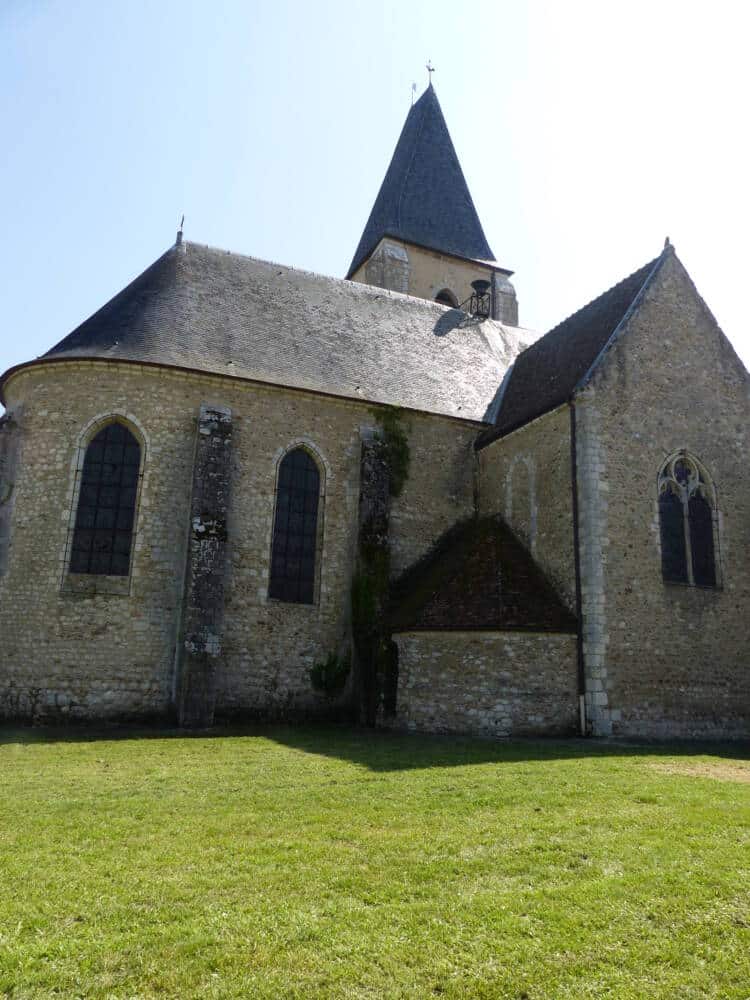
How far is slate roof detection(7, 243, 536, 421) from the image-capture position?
1592 cm

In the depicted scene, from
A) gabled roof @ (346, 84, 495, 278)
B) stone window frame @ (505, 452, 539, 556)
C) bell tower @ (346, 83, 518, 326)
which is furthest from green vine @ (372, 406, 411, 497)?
gabled roof @ (346, 84, 495, 278)

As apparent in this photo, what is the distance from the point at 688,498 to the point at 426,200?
19563mm

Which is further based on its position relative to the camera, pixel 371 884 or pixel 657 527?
pixel 657 527

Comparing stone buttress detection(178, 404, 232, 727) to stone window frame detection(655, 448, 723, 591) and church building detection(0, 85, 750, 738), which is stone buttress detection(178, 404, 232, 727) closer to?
church building detection(0, 85, 750, 738)

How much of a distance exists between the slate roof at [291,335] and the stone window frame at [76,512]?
1.31 metres

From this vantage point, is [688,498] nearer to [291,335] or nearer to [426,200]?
[291,335]

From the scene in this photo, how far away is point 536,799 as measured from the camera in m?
7.37

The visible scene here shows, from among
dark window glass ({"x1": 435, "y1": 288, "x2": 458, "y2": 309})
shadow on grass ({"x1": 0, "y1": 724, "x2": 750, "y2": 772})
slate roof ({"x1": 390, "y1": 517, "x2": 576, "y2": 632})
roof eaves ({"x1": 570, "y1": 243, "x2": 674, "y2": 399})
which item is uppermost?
dark window glass ({"x1": 435, "y1": 288, "x2": 458, "y2": 309})

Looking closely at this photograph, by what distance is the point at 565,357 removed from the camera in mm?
17547

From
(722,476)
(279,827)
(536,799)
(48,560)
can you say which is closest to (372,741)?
(536,799)

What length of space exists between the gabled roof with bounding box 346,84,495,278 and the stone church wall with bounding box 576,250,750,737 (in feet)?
46.1

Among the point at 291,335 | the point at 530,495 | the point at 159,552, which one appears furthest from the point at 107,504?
the point at 530,495

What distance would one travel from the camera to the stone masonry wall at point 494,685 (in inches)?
522

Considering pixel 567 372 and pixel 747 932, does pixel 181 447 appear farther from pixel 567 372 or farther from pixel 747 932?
pixel 747 932
